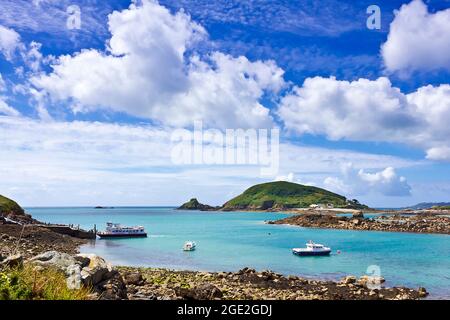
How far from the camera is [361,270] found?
42.1 m

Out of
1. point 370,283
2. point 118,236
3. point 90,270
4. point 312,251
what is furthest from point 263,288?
point 118,236

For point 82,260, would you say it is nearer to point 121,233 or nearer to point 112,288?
point 112,288

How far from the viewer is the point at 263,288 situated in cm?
2880

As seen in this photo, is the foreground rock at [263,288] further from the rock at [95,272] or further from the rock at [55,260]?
the rock at [55,260]

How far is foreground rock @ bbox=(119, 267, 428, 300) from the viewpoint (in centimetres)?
2403

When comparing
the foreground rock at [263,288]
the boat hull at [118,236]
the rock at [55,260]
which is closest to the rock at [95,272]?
the rock at [55,260]

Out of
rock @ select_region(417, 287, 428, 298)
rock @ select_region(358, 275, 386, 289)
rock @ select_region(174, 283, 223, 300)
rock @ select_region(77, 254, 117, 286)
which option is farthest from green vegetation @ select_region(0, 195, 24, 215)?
rock @ select_region(417, 287, 428, 298)

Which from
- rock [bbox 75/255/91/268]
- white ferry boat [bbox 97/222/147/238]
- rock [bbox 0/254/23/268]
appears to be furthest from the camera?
white ferry boat [bbox 97/222/147/238]

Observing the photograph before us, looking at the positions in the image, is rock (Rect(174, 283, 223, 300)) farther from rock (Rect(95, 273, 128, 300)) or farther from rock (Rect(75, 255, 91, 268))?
rock (Rect(75, 255, 91, 268))

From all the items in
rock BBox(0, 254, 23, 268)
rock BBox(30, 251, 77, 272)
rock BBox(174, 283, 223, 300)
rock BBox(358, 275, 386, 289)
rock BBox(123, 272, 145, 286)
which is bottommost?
rock BBox(358, 275, 386, 289)
